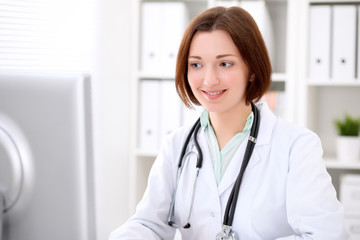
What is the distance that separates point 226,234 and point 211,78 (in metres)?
0.42

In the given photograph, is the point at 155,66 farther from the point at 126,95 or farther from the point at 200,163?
the point at 200,163

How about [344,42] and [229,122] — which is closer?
[229,122]

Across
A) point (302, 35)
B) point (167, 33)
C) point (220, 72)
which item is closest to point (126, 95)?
point (167, 33)

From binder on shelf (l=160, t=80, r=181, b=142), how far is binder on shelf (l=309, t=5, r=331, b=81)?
746mm

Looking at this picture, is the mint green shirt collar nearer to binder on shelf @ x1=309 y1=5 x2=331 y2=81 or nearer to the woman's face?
the woman's face

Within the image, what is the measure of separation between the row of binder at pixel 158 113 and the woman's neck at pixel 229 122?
42.9 inches

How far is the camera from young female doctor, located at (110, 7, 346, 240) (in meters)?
1.13

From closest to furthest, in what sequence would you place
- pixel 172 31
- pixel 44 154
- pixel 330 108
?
pixel 44 154
pixel 172 31
pixel 330 108

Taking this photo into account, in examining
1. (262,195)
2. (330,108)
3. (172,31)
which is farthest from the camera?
(330,108)

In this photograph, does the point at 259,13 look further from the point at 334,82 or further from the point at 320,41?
the point at 334,82

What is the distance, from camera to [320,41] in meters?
2.25

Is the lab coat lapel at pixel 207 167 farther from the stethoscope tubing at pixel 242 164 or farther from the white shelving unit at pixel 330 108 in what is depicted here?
the white shelving unit at pixel 330 108

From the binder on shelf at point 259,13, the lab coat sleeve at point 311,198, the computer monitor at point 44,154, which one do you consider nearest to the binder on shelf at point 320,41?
the binder on shelf at point 259,13

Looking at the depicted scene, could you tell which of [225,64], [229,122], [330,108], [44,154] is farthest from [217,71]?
[330,108]
